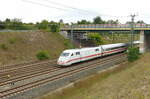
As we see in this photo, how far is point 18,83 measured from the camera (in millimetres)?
18016

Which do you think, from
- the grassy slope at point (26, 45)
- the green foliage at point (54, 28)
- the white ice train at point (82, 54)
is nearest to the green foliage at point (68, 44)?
the grassy slope at point (26, 45)

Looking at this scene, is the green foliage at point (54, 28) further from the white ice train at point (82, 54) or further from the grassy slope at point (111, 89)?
the grassy slope at point (111, 89)

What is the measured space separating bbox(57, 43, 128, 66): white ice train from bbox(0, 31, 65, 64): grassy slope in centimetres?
971

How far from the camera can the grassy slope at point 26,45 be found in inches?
1214

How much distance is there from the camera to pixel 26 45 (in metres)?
36.9

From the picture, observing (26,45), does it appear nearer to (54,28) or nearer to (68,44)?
(68,44)

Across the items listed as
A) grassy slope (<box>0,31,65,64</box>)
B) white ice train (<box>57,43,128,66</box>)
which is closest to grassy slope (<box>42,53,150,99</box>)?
white ice train (<box>57,43,128,66</box>)

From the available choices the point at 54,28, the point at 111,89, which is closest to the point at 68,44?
the point at 54,28

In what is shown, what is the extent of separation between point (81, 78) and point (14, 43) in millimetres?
19899

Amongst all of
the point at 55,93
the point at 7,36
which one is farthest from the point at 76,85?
the point at 7,36

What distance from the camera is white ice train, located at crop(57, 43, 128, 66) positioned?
25453 mm

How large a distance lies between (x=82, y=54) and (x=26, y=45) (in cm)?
1454

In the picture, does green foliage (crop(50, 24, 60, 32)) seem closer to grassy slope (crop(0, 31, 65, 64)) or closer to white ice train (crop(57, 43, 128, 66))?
grassy slope (crop(0, 31, 65, 64))

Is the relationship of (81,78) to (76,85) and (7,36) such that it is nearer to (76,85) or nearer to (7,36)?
(76,85)
